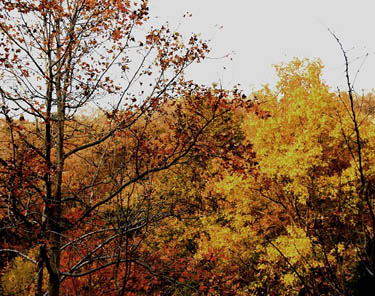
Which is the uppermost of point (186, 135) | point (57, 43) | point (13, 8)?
point (13, 8)

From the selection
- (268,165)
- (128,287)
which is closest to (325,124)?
(268,165)

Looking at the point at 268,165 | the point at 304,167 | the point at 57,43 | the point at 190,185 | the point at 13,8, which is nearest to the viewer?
the point at 13,8

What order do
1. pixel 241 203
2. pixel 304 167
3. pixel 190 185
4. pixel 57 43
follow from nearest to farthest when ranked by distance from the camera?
pixel 57 43
pixel 304 167
pixel 241 203
pixel 190 185

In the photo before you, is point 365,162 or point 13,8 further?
point 365,162

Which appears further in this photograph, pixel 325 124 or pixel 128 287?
pixel 325 124

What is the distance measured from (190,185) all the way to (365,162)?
8014mm

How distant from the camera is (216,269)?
39.0 feet

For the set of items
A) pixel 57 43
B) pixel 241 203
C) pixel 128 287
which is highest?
pixel 57 43

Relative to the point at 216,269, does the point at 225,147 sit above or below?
above

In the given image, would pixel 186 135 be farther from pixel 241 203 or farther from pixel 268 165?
pixel 241 203

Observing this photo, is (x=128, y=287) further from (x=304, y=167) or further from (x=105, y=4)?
(x=105, y=4)

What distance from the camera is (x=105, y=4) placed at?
15.6 ft

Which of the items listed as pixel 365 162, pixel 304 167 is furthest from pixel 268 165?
pixel 365 162

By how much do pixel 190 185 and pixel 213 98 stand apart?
36.1 ft
